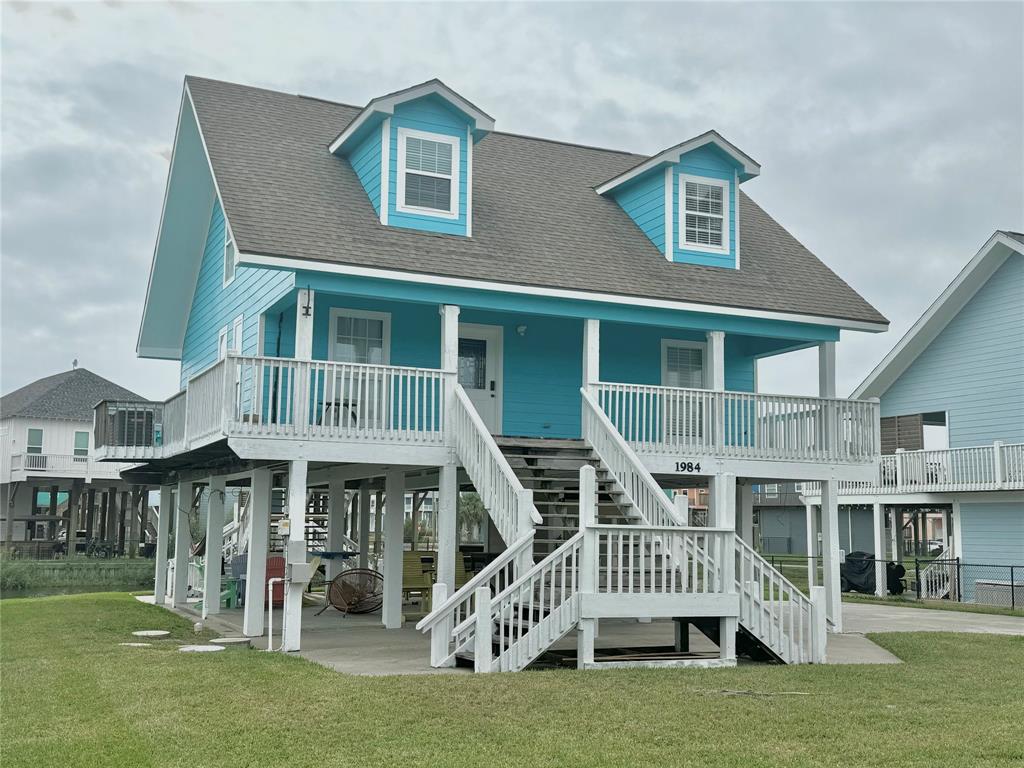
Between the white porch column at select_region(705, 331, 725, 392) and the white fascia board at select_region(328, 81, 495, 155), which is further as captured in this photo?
the white porch column at select_region(705, 331, 725, 392)

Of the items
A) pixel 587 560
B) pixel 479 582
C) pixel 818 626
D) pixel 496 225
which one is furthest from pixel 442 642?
pixel 496 225

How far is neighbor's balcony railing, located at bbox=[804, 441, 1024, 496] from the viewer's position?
2675 centimetres

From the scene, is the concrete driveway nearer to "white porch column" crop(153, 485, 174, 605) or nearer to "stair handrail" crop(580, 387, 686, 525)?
"stair handrail" crop(580, 387, 686, 525)

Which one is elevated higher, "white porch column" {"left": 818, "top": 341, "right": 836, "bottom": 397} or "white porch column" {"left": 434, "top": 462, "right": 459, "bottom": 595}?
"white porch column" {"left": 818, "top": 341, "right": 836, "bottom": 397}

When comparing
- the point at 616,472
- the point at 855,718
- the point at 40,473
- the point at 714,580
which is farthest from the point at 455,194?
the point at 40,473

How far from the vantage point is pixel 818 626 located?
13227 millimetres

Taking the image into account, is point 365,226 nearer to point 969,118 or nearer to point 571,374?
point 571,374

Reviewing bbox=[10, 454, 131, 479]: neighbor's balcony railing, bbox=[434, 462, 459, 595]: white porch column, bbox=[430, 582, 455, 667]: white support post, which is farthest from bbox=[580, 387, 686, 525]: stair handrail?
bbox=[10, 454, 131, 479]: neighbor's balcony railing

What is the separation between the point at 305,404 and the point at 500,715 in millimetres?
6608

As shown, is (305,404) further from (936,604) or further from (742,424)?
(936,604)

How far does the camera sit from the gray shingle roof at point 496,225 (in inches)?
626

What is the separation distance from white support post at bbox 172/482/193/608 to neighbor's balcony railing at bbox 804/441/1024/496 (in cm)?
1531

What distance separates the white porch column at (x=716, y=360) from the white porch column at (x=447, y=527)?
15.7 feet

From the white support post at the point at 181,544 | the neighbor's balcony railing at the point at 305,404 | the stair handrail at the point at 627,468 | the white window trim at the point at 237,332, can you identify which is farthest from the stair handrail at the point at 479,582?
the white support post at the point at 181,544
